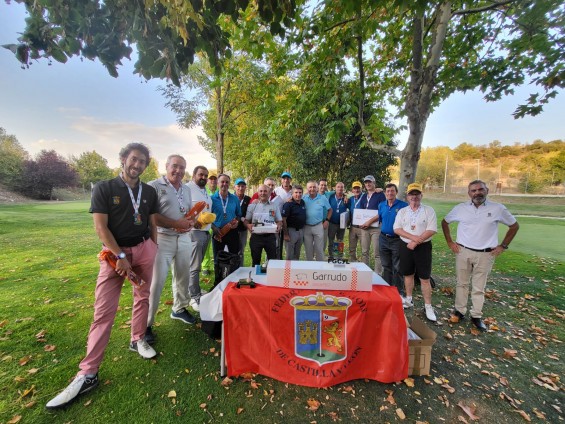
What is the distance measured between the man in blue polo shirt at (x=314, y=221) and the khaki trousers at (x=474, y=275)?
8.32 feet

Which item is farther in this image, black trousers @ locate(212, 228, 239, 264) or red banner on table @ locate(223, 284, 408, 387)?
black trousers @ locate(212, 228, 239, 264)

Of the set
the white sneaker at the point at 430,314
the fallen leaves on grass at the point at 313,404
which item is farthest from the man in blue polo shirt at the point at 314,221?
the fallen leaves on grass at the point at 313,404

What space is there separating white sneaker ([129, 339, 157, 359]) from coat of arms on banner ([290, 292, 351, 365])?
175 centimetres

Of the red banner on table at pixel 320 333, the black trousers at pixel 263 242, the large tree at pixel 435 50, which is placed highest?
the large tree at pixel 435 50

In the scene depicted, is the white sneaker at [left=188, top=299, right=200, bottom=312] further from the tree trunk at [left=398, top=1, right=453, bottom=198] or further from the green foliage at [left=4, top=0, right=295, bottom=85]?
the tree trunk at [left=398, top=1, right=453, bottom=198]

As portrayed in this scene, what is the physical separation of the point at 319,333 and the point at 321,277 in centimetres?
60

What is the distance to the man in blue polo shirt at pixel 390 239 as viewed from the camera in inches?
182

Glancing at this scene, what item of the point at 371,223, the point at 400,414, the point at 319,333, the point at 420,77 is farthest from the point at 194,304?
the point at 420,77

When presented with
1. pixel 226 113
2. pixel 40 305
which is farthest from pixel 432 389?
pixel 226 113

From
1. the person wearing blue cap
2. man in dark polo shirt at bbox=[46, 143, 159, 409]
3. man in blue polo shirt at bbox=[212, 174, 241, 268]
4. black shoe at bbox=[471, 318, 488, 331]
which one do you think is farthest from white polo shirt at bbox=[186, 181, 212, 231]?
black shoe at bbox=[471, 318, 488, 331]

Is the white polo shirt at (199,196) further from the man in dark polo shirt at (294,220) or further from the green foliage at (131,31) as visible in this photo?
the green foliage at (131,31)

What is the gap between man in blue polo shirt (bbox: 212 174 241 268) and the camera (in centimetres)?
463

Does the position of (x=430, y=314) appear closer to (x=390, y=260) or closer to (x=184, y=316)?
(x=390, y=260)

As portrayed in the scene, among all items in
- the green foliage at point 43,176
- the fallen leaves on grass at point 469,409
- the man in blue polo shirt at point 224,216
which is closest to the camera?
the fallen leaves on grass at point 469,409
